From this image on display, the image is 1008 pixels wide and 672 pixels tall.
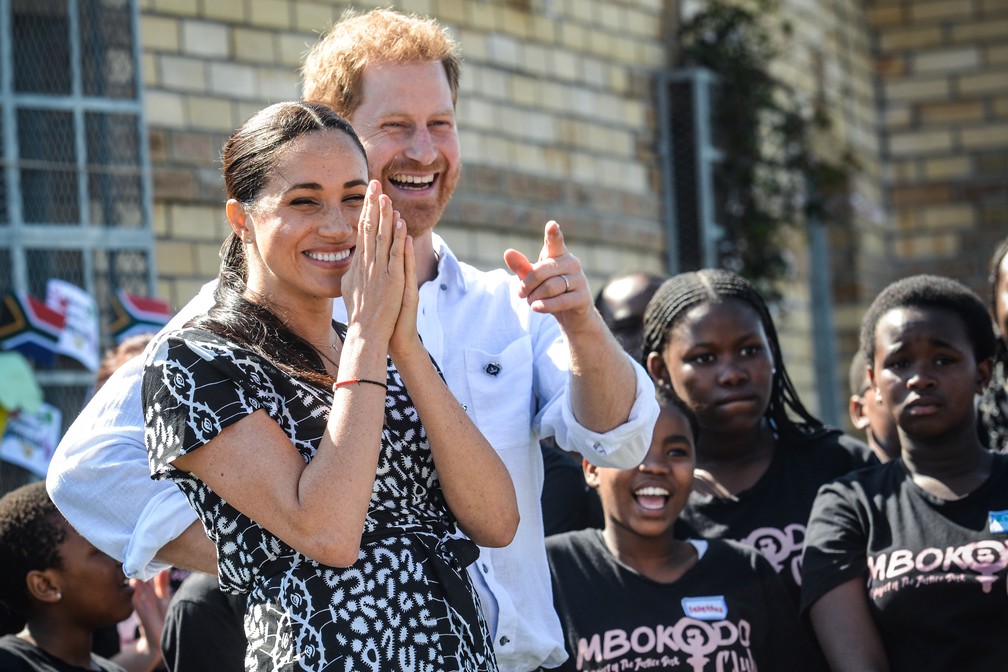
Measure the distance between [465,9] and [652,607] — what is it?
19.7 ft

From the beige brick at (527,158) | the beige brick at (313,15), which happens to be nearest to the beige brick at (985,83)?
the beige brick at (527,158)

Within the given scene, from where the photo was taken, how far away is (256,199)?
278 centimetres

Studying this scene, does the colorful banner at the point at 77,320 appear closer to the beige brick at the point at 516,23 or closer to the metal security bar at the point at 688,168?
the beige brick at the point at 516,23

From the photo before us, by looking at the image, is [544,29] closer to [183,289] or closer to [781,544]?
[183,289]

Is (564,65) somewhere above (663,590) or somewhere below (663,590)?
above

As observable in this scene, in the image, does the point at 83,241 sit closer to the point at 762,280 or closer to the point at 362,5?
the point at 362,5

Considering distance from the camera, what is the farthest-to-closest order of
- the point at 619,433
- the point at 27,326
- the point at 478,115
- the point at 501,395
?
the point at 478,115 → the point at 27,326 → the point at 501,395 → the point at 619,433

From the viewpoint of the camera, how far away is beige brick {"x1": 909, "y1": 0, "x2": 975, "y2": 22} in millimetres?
13820

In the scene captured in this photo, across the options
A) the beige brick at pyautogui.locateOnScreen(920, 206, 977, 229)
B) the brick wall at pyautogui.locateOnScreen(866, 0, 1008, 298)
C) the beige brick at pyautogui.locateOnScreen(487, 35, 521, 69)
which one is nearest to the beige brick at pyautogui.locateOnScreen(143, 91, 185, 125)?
the beige brick at pyautogui.locateOnScreen(487, 35, 521, 69)

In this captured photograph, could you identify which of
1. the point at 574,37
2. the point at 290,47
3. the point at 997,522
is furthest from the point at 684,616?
the point at 574,37

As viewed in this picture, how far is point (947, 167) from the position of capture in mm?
13930

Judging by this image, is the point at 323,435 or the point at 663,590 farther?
the point at 663,590

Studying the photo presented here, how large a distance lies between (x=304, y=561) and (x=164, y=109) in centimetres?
518

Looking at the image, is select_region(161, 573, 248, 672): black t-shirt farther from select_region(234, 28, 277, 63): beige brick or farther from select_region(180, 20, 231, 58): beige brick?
select_region(234, 28, 277, 63): beige brick
